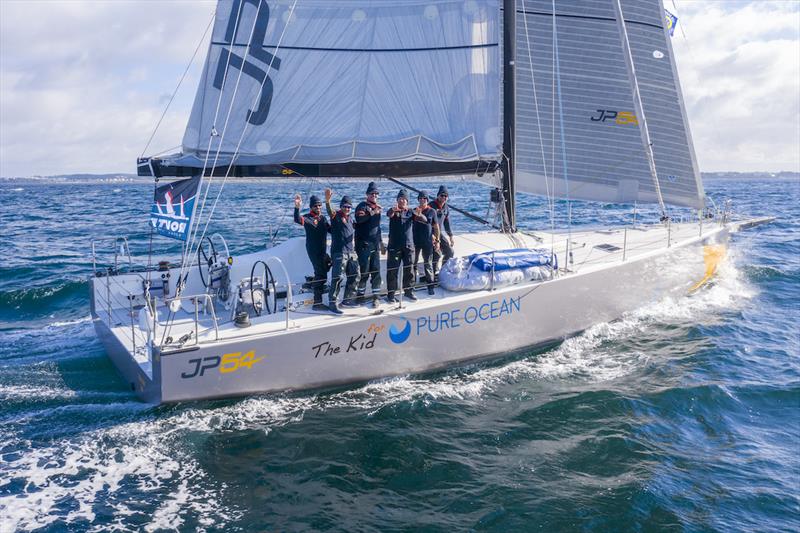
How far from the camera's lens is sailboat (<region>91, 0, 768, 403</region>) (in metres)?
6.75

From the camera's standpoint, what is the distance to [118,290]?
8523 mm

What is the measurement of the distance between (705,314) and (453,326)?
5.23 meters

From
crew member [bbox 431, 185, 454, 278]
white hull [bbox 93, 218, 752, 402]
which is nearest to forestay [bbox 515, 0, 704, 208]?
white hull [bbox 93, 218, 752, 402]

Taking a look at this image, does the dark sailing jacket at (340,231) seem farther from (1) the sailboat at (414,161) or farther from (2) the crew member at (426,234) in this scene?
(2) the crew member at (426,234)

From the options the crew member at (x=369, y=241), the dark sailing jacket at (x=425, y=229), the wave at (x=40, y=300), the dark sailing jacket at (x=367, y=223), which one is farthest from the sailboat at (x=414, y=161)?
the wave at (x=40, y=300)

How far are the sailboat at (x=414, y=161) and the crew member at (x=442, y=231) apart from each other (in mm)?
295

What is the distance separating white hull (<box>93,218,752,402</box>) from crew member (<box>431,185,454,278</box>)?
418 millimetres

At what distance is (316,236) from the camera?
7238 mm

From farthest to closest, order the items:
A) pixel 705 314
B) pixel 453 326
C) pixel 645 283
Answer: pixel 705 314
pixel 645 283
pixel 453 326

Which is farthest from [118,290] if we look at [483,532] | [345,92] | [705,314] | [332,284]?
[705,314]

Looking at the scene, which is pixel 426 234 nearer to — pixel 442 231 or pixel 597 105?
pixel 442 231

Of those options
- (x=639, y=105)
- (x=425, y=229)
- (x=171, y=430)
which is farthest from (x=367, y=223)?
(x=639, y=105)

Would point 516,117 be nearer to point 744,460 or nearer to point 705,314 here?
point 705,314

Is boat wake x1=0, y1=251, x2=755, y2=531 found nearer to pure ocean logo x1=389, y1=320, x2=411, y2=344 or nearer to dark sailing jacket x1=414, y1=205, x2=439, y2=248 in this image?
pure ocean logo x1=389, y1=320, x2=411, y2=344
